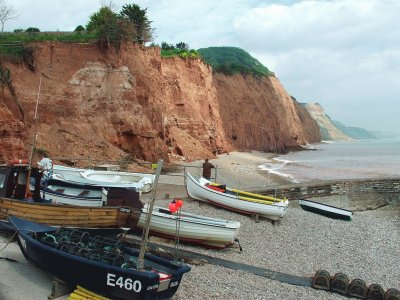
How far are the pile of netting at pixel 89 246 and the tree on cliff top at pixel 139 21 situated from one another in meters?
29.6

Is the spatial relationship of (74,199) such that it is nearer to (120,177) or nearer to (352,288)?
(120,177)

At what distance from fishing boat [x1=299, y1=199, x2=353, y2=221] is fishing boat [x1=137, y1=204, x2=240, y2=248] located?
33.7 ft

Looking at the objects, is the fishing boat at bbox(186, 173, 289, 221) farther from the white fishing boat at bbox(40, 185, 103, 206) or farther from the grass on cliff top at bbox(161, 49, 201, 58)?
the grass on cliff top at bbox(161, 49, 201, 58)

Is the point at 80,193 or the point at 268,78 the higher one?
the point at 268,78

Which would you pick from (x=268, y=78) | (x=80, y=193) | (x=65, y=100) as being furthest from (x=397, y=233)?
(x=268, y=78)

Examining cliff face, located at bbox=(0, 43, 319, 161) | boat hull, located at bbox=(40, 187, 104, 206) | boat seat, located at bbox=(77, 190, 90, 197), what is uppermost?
cliff face, located at bbox=(0, 43, 319, 161)

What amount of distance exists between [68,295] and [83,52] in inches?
1022

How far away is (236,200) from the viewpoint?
60.0 feet

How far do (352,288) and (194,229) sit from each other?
504 cm

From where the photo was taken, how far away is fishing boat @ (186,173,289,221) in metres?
18.0

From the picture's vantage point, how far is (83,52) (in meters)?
32.0

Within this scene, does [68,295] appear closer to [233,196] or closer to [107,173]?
[233,196]

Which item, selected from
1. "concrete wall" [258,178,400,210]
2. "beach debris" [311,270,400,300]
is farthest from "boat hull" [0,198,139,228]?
"concrete wall" [258,178,400,210]

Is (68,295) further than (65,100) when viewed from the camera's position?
No
